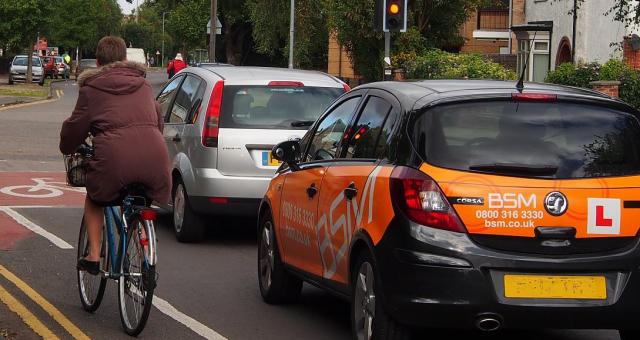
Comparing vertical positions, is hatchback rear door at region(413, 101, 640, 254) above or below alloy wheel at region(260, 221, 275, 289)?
above

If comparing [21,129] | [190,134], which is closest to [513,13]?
[21,129]

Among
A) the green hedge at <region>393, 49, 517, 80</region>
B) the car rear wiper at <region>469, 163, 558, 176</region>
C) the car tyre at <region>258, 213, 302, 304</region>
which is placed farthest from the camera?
the green hedge at <region>393, 49, 517, 80</region>

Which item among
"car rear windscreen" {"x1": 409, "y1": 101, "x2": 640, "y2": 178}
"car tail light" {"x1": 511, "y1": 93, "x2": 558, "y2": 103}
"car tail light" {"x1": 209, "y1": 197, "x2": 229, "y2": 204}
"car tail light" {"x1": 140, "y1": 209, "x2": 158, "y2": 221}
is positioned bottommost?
"car tail light" {"x1": 209, "y1": 197, "x2": 229, "y2": 204}

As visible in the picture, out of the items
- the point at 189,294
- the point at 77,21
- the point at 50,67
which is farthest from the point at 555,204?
the point at 77,21

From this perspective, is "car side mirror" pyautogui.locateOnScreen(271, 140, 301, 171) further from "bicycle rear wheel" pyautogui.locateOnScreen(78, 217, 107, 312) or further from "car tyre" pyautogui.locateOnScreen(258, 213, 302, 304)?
"bicycle rear wheel" pyautogui.locateOnScreen(78, 217, 107, 312)

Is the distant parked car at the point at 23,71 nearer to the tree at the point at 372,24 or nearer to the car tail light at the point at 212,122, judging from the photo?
the tree at the point at 372,24

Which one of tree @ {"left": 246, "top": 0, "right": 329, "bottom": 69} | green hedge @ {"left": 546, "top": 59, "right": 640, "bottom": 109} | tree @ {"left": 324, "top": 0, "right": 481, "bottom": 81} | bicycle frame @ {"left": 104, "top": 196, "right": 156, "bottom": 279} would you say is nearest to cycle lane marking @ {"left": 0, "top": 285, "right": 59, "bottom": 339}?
bicycle frame @ {"left": 104, "top": 196, "right": 156, "bottom": 279}

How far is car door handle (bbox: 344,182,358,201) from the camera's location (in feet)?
21.8

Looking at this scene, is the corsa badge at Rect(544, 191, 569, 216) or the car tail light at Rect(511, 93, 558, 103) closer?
the corsa badge at Rect(544, 191, 569, 216)

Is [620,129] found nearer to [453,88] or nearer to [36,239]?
[453,88]

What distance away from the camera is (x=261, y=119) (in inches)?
435

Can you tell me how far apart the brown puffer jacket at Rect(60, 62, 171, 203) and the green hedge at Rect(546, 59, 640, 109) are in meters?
13.3

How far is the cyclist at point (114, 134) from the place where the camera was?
705 cm

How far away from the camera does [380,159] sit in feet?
21.4
